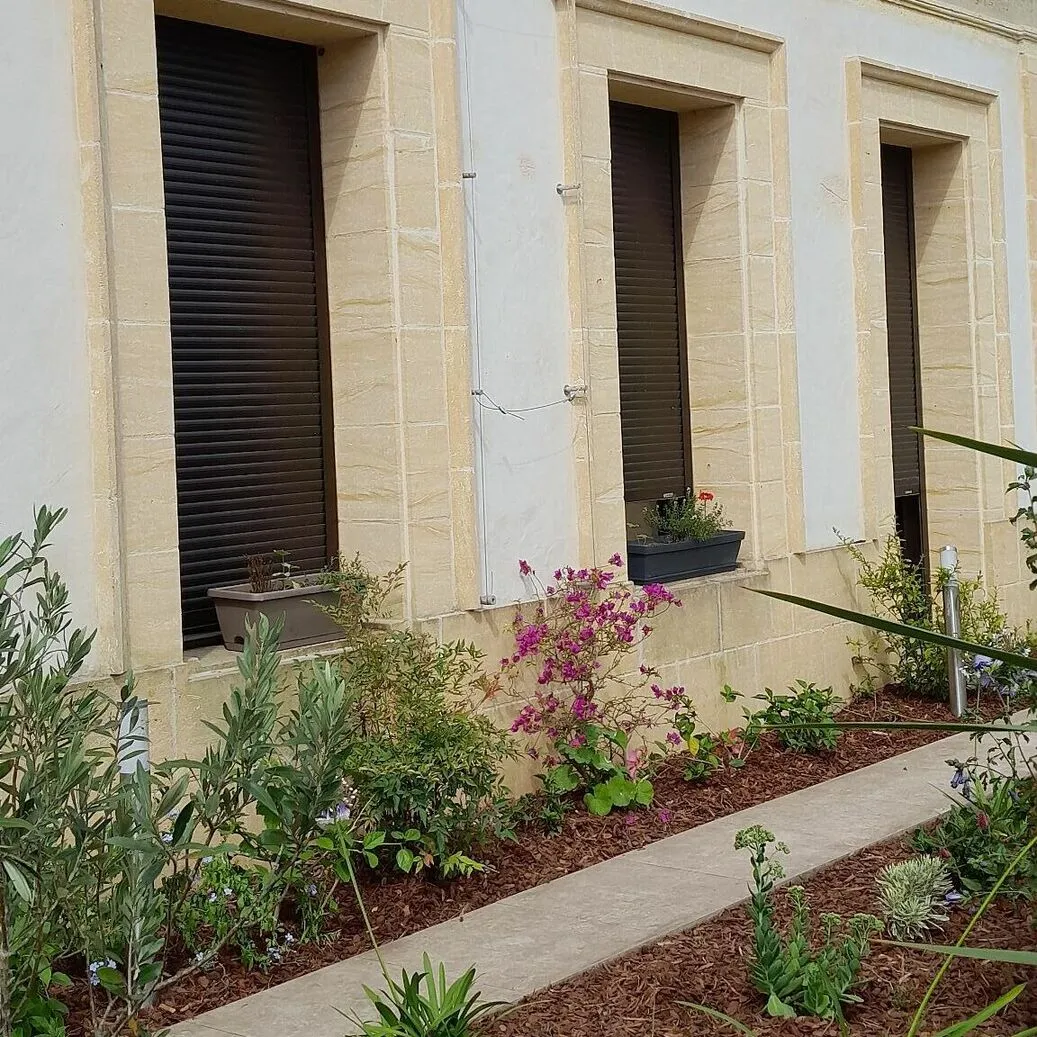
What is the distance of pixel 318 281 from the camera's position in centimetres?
673

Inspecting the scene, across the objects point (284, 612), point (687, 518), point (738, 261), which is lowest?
point (284, 612)

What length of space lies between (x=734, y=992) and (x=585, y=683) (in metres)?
2.84

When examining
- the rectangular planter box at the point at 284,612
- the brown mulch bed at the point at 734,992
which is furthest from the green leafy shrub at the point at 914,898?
the rectangular planter box at the point at 284,612

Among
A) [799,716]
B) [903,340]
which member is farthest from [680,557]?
[903,340]

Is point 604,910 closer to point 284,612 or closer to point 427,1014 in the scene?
point 427,1014

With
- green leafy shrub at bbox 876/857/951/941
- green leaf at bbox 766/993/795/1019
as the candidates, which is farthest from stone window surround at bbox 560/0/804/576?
green leaf at bbox 766/993/795/1019

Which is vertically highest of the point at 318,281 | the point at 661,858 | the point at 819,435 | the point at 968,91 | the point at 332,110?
the point at 968,91

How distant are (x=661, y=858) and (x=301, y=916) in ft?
5.35

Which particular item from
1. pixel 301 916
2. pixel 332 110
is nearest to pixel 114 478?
pixel 301 916

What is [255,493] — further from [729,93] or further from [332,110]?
[729,93]

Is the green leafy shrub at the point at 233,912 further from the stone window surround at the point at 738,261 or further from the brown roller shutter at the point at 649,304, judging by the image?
the stone window surround at the point at 738,261

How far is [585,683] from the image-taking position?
712cm

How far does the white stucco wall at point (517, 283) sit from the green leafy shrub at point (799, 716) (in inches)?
60.2

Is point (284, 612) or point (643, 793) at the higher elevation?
point (284, 612)
